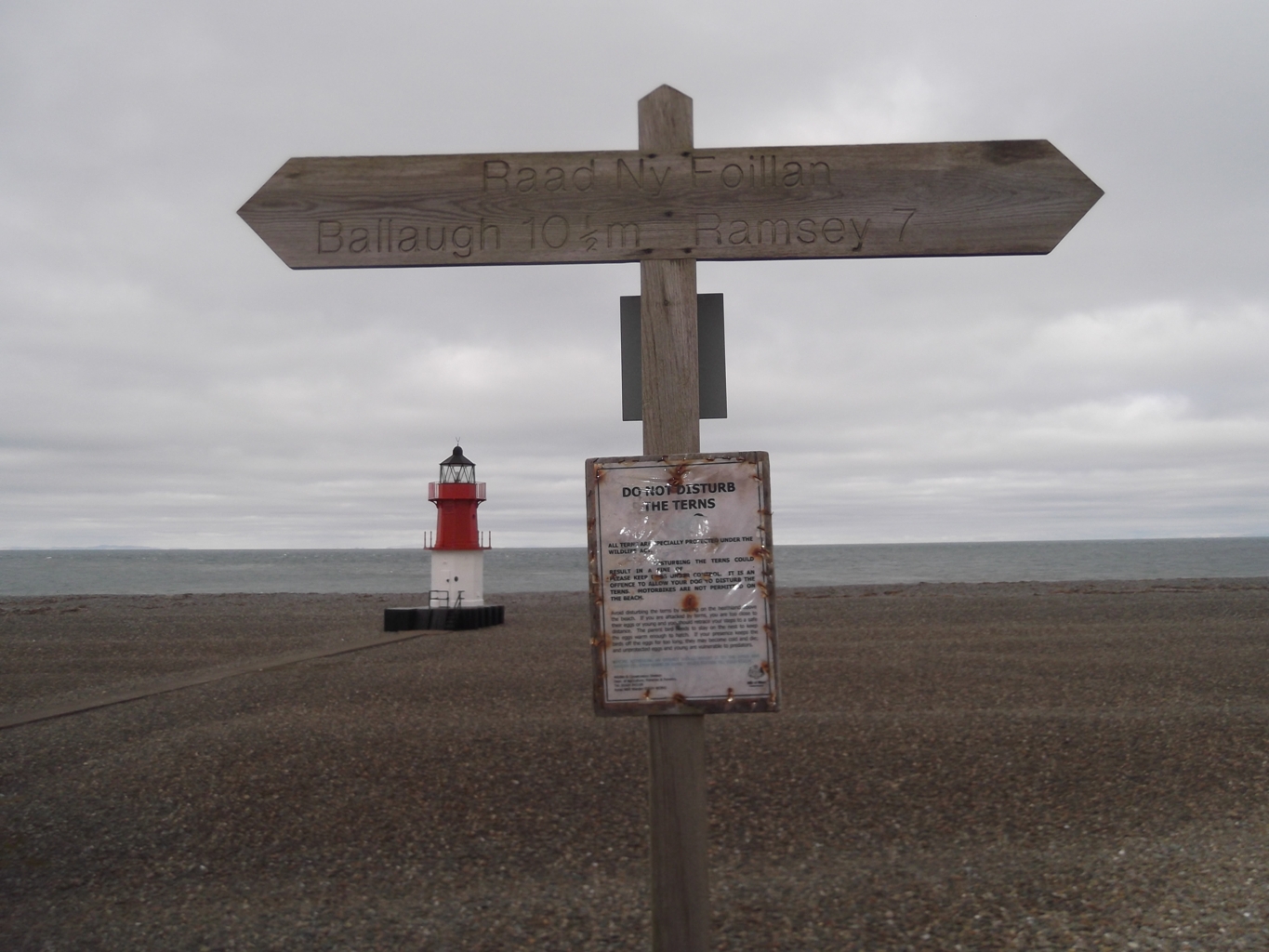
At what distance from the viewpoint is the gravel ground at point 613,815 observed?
454cm

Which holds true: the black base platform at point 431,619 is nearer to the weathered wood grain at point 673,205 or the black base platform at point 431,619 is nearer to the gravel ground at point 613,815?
the gravel ground at point 613,815

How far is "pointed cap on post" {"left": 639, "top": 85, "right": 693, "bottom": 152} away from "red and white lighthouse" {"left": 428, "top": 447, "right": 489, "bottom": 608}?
17541 millimetres

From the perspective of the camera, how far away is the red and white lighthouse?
66.2 feet

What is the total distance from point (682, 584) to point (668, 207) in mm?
1274

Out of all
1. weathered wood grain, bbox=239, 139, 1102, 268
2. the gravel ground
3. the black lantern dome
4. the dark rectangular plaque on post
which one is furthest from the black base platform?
the dark rectangular plaque on post

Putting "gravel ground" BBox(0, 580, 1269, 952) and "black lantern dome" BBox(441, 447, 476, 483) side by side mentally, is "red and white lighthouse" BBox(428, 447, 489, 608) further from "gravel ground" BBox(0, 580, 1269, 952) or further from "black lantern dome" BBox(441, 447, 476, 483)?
"gravel ground" BBox(0, 580, 1269, 952)

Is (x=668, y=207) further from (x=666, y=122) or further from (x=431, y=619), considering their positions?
(x=431, y=619)

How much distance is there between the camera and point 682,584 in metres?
2.87

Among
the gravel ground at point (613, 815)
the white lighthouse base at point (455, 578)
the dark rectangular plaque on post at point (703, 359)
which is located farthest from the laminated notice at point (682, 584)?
the white lighthouse base at point (455, 578)

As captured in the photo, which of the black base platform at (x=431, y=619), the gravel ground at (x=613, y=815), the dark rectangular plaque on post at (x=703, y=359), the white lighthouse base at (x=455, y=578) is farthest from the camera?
the white lighthouse base at (x=455, y=578)

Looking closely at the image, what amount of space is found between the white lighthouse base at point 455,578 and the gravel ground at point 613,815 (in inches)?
324

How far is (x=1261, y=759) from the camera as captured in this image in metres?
6.88

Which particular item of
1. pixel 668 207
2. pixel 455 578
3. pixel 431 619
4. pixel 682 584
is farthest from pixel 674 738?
pixel 455 578

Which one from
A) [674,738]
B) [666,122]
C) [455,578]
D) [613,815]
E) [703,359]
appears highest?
[666,122]
